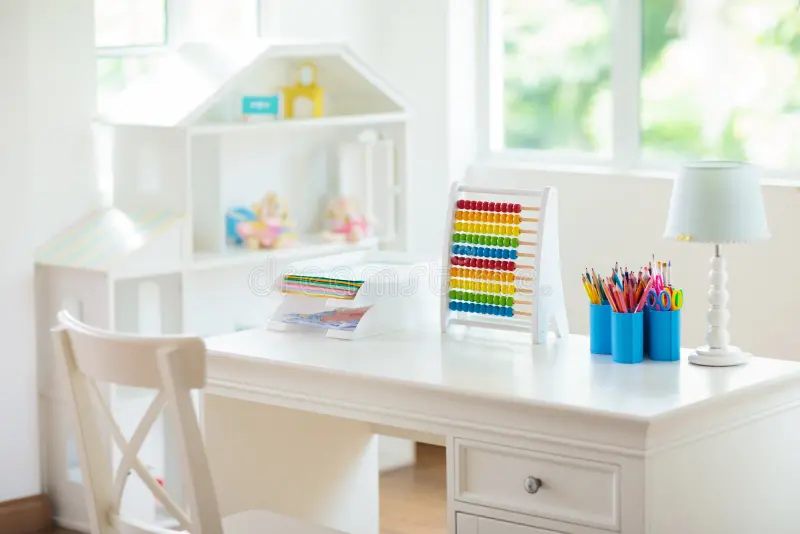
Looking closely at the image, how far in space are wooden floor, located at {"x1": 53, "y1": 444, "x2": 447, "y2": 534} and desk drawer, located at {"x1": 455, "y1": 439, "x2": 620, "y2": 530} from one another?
4.47 ft

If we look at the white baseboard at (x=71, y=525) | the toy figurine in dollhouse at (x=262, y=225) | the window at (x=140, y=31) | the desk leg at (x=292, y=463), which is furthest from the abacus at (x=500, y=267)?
the window at (x=140, y=31)

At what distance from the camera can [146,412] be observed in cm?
206

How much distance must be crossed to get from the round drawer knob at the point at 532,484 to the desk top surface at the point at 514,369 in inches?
5.6

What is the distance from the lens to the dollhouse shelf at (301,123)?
363cm

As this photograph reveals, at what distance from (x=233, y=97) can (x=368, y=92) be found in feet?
1.58

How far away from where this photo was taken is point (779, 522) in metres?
2.42

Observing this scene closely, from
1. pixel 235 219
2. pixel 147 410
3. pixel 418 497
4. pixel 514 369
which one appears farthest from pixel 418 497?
pixel 147 410

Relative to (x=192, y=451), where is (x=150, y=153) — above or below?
above

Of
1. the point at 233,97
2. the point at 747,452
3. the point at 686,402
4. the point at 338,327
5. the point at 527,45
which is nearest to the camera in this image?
the point at 686,402

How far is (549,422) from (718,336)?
1.59ft

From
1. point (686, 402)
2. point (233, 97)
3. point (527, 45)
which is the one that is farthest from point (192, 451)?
point (527, 45)

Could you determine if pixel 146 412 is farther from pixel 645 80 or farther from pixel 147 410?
pixel 645 80

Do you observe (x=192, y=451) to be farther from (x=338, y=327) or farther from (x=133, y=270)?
(x=133, y=270)

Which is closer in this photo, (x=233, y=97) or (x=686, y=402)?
(x=686, y=402)
